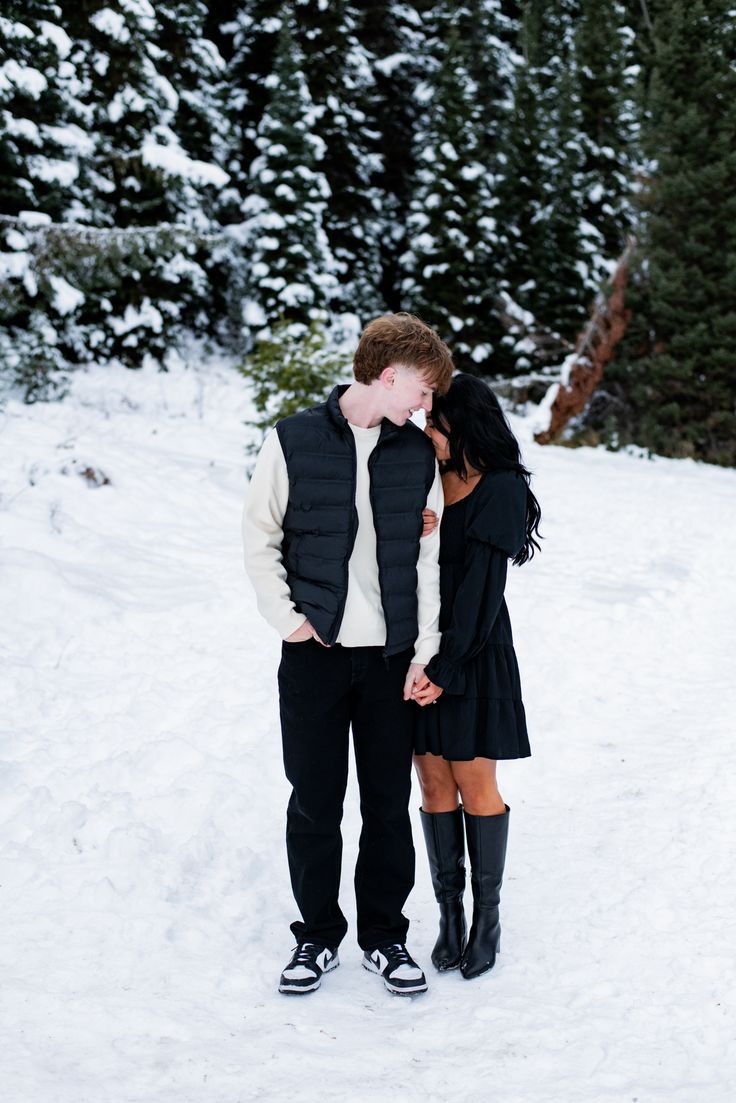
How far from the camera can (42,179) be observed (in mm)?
12719

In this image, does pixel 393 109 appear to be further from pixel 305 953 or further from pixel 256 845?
pixel 305 953

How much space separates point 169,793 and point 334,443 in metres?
2.13

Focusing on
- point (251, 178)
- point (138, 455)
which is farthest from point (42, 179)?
point (251, 178)

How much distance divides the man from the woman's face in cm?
9

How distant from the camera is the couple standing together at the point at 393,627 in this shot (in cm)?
Answer: 297

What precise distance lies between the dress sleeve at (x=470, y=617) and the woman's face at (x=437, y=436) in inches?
13.1

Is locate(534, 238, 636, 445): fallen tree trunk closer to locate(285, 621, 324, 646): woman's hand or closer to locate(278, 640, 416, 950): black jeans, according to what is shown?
locate(278, 640, 416, 950): black jeans

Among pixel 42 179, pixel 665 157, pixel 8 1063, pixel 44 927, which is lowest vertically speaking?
pixel 44 927

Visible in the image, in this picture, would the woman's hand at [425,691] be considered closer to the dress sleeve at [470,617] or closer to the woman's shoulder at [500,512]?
the dress sleeve at [470,617]

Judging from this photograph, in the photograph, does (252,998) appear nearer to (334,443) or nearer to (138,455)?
(334,443)

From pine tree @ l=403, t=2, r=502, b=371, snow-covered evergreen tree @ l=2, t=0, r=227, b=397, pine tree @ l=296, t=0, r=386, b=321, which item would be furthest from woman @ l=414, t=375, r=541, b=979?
pine tree @ l=296, t=0, r=386, b=321

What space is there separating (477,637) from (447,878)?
2.97ft

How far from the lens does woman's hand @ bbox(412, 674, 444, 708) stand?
3.06 meters

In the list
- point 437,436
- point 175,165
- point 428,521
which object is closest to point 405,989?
point 428,521
